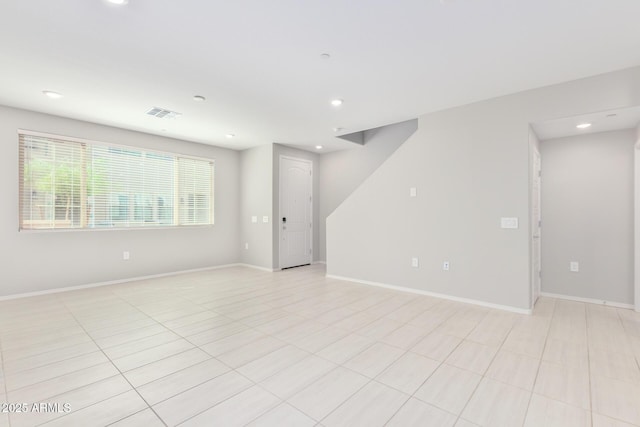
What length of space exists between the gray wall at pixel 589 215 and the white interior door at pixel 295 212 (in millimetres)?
4405

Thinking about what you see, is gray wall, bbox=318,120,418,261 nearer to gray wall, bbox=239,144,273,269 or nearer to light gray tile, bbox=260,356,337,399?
gray wall, bbox=239,144,273,269

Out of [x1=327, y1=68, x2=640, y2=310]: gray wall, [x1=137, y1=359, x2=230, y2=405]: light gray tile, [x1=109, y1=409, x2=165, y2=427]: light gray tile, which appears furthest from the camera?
[x1=327, y1=68, x2=640, y2=310]: gray wall

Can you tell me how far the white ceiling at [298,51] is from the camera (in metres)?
2.07

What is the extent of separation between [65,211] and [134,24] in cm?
360

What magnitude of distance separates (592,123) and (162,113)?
18.4 ft

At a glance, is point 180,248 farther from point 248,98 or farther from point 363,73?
point 363,73

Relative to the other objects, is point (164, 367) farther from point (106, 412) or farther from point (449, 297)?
point (449, 297)

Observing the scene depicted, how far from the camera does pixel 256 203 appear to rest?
628cm

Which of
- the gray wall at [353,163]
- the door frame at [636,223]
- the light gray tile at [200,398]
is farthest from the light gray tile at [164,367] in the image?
the door frame at [636,223]

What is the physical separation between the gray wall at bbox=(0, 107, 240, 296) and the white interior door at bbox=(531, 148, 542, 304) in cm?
556

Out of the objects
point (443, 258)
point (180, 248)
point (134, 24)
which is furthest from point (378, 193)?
point (180, 248)

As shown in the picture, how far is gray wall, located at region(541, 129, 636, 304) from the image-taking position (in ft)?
11.9

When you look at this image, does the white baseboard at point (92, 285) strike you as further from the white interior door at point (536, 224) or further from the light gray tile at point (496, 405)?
the white interior door at point (536, 224)

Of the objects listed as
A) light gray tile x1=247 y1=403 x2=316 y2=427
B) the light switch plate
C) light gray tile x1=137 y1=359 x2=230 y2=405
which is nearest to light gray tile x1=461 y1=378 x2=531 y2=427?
light gray tile x1=247 y1=403 x2=316 y2=427
